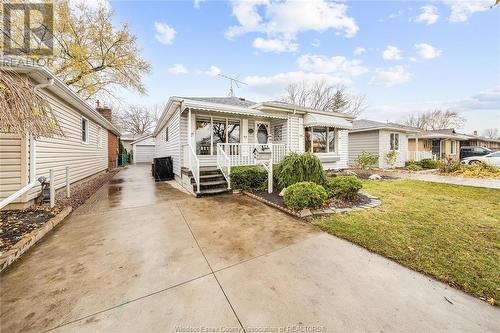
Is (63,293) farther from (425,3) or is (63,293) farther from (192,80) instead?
(192,80)

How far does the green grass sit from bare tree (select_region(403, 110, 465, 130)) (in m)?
43.2

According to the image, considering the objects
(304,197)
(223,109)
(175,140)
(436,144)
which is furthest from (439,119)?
(175,140)

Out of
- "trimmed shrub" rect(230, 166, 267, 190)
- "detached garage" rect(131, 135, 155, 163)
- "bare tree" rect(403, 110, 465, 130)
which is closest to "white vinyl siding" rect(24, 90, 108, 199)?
"trimmed shrub" rect(230, 166, 267, 190)

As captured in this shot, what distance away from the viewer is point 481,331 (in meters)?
1.55

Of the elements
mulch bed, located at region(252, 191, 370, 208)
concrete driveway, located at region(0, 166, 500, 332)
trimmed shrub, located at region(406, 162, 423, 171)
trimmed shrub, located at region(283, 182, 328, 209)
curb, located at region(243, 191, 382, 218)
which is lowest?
concrete driveway, located at region(0, 166, 500, 332)

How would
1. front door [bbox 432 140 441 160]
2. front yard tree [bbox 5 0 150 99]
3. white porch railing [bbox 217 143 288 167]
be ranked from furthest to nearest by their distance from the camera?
1. front door [bbox 432 140 441 160]
2. front yard tree [bbox 5 0 150 99]
3. white porch railing [bbox 217 143 288 167]

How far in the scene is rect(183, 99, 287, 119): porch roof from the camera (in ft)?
22.9

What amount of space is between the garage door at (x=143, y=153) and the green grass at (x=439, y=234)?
90.6ft

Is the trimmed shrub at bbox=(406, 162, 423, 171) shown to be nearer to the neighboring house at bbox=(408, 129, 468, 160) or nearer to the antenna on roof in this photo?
the neighboring house at bbox=(408, 129, 468, 160)

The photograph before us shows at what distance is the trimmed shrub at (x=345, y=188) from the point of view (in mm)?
5141

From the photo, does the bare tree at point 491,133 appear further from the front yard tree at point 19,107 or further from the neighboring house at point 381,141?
the front yard tree at point 19,107

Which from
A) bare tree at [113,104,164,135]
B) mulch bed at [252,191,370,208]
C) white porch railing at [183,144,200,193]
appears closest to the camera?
mulch bed at [252,191,370,208]

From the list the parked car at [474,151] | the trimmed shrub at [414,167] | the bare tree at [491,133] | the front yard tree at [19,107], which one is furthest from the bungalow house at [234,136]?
the bare tree at [491,133]

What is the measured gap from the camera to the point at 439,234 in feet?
10.7
